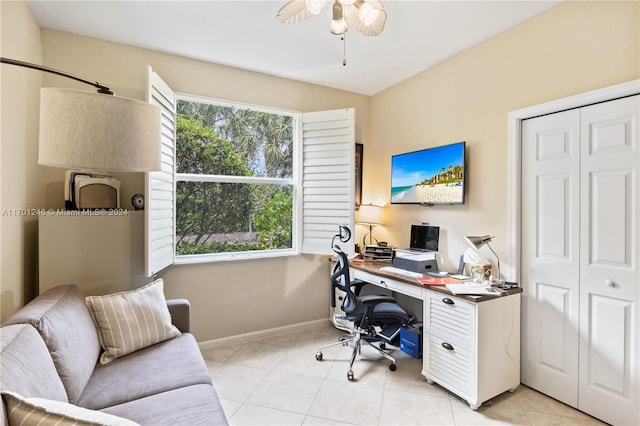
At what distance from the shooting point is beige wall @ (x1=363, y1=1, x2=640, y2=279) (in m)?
1.87

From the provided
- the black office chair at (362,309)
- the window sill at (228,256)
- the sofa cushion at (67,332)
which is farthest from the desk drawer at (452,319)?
the sofa cushion at (67,332)

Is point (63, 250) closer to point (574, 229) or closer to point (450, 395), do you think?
point (450, 395)

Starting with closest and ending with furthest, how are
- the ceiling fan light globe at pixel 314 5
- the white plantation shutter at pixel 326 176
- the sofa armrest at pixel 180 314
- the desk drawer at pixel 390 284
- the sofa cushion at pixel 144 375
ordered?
the sofa cushion at pixel 144 375 → the ceiling fan light globe at pixel 314 5 → the sofa armrest at pixel 180 314 → the desk drawer at pixel 390 284 → the white plantation shutter at pixel 326 176

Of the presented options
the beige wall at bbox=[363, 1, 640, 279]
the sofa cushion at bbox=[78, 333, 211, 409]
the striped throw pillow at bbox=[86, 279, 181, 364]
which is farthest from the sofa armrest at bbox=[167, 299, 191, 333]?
the beige wall at bbox=[363, 1, 640, 279]

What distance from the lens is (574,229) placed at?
2031mm

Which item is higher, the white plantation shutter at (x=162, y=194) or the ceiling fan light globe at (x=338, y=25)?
the ceiling fan light globe at (x=338, y=25)

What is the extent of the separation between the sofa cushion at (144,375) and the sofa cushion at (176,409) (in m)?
0.07

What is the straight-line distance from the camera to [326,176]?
326 centimetres

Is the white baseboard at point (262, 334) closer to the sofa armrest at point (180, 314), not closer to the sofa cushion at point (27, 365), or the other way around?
the sofa armrest at point (180, 314)

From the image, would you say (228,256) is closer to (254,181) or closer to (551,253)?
(254,181)

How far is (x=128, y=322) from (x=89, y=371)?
0.33 m

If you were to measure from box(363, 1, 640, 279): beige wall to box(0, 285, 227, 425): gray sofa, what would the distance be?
2.28 metres

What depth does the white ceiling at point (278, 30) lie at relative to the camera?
82.4 inches

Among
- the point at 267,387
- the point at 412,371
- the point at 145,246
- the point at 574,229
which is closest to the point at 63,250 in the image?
the point at 145,246
